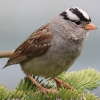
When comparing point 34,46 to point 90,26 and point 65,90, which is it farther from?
point 65,90

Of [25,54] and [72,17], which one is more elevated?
[72,17]

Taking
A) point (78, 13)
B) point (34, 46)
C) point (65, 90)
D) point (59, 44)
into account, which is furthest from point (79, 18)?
point (65, 90)

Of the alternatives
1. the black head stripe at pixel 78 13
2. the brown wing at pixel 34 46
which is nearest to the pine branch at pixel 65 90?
the brown wing at pixel 34 46

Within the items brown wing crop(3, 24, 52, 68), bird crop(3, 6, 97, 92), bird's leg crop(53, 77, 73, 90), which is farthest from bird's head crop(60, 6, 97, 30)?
bird's leg crop(53, 77, 73, 90)

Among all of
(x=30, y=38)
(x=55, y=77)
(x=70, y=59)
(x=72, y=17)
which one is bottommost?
(x=55, y=77)

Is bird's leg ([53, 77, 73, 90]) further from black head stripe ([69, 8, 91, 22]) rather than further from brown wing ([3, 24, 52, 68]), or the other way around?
black head stripe ([69, 8, 91, 22])

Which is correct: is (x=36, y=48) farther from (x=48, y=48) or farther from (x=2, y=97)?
(x=2, y=97)

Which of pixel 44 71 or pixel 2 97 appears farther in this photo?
pixel 44 71

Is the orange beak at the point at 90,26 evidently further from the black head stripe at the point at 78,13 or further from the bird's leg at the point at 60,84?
the bird's leg at the point at 60,84

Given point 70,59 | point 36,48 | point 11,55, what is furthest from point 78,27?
point 11,55
